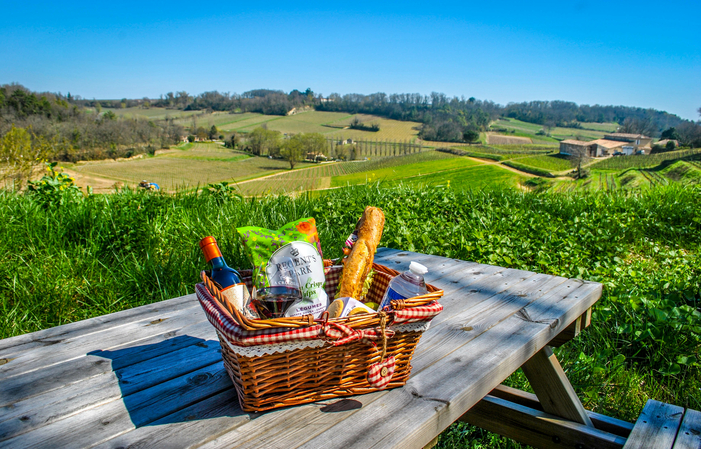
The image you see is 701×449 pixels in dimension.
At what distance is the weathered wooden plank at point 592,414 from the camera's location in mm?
1609

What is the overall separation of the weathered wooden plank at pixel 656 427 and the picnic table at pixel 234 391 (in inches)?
5.1

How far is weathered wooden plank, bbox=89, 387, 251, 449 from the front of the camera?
2.71 ft

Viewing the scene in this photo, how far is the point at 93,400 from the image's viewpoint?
0.99 meters

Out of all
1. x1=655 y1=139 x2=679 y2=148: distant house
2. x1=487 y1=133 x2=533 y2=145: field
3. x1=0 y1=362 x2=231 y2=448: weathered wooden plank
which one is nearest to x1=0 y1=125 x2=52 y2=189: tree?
x1=0 y1=362 x2=231 y2=448: weathered wooden plank

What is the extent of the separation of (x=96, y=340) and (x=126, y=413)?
0.49 metres

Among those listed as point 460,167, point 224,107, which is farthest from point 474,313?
point 224,107

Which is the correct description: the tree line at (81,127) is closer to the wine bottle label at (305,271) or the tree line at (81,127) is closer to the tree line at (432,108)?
the tree line at (432,108)

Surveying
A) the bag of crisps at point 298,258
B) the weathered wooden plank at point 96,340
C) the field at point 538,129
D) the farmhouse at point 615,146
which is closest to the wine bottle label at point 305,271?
the bag of crisps at point 298,258

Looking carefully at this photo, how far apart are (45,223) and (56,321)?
4.18ft

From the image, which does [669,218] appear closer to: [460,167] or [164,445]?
[164,445]

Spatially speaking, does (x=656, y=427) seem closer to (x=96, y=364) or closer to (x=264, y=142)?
(x=96, y=364)

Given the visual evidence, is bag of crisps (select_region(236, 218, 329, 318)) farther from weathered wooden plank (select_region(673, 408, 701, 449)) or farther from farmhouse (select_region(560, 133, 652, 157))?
farmhouse (select_region(560, 133, 652, 157))

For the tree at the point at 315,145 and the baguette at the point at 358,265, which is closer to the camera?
the baguette at the point at 358,265

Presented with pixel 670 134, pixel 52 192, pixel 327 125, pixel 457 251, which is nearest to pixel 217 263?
pixel 457 251
